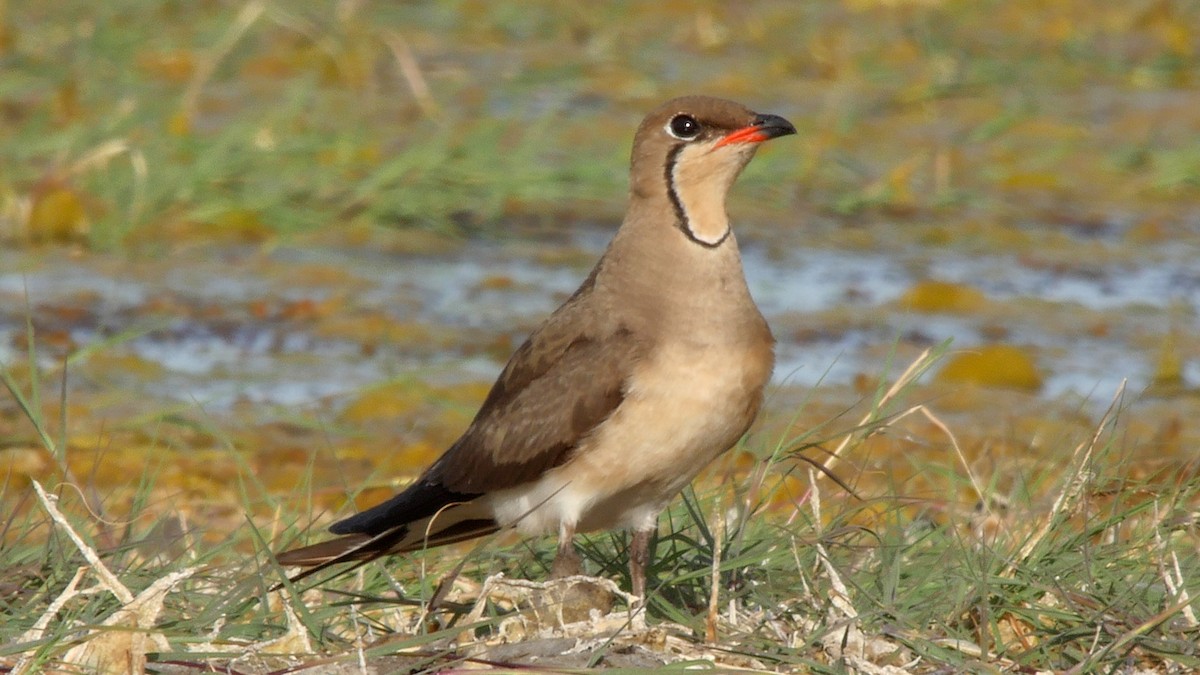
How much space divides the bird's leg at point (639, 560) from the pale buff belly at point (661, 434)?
0.05 meters

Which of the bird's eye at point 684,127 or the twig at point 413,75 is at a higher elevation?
the bird's eye at point 684,127

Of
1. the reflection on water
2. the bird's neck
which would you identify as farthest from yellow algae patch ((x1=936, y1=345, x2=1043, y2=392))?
the bird's neck

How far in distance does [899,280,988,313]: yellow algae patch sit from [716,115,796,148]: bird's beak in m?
3.96

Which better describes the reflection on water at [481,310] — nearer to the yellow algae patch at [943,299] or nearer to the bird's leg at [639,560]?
the yellow algae patch at [943,299]

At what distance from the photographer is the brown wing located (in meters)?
3.95

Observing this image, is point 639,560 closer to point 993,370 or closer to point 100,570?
point 100,570

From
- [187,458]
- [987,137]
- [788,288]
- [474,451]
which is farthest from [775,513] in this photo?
[987,137]

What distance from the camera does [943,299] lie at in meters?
8.12

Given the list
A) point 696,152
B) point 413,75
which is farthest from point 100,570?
point 413,75

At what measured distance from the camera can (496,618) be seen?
11.5 ft

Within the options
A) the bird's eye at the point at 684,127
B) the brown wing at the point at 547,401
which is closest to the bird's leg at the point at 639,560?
the brown wing at the point at 547,401

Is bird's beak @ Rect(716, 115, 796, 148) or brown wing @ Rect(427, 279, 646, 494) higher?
bird's beak @ Rect(716, 115, 796, 148)

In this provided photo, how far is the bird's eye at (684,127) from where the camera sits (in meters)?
4.18

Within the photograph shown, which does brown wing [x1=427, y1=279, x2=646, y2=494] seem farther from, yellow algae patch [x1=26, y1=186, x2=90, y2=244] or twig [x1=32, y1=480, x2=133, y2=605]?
yellow algae patch [x1=26, y1=186, x2=90, y2=244]
